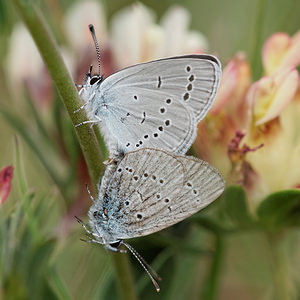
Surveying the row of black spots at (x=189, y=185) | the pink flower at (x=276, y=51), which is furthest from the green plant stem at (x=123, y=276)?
the pink flower at (x=276, y=51)

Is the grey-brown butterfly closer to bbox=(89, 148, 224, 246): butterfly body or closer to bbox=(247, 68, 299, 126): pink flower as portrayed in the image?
bbox=(89, 148, 224, 246): butterfly body

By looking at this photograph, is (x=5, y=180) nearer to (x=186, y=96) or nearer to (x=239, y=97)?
(x=186, y=96)

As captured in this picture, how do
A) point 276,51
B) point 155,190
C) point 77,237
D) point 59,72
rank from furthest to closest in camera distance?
point 77,237, point 276,51, point 155,190, point 59,72

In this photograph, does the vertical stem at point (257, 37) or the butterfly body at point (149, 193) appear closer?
the butterfly body at point (149, 193)

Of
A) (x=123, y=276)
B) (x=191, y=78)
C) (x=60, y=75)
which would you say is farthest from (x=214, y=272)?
(x=60, y=75)

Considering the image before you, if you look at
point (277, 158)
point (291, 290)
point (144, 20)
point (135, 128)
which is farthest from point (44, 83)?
point (291, 290)

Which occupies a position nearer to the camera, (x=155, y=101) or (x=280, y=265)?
(x=155, y=101)

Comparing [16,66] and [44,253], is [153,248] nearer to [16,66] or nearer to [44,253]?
[44,253]

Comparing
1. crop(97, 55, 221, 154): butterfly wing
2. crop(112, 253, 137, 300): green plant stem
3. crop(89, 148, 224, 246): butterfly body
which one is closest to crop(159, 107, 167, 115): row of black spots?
crop(97, 55, 221, 154): butterfly wing

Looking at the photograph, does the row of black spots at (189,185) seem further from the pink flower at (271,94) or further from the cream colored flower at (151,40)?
the cream colored flower at (151,40)
